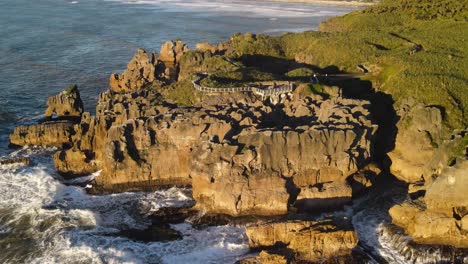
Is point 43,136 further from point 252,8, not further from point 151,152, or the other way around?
point 252,8

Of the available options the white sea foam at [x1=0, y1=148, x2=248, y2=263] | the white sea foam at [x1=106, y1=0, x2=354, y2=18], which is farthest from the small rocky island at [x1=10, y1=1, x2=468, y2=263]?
the white sea foam at [x1=106, y1=0, x2=354, y2=18]

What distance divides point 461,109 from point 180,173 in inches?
1232

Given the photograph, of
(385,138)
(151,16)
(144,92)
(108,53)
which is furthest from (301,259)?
(151,16)

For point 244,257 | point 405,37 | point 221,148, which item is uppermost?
point 405,37

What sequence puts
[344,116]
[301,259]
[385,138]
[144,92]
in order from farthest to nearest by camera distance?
[144,92] < [385,138] < [344,116] < [301,259]

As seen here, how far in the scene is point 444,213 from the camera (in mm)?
37812

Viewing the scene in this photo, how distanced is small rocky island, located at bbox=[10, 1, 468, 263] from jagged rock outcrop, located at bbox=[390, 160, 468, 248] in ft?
0.25

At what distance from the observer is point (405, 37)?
7888cm

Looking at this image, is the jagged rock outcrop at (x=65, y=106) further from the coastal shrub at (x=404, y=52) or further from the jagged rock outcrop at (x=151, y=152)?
the coastal shrub at (x=404, y=52)

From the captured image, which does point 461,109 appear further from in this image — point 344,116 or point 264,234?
point 264,234

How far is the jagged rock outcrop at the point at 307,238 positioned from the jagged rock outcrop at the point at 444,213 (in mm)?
5401

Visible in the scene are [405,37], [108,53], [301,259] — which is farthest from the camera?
[108,53]

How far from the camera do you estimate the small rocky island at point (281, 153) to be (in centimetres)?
3759

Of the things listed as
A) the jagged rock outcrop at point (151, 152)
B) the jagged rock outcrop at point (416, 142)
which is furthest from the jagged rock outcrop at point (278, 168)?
the jagged rock outcrop at point (416, 142)
